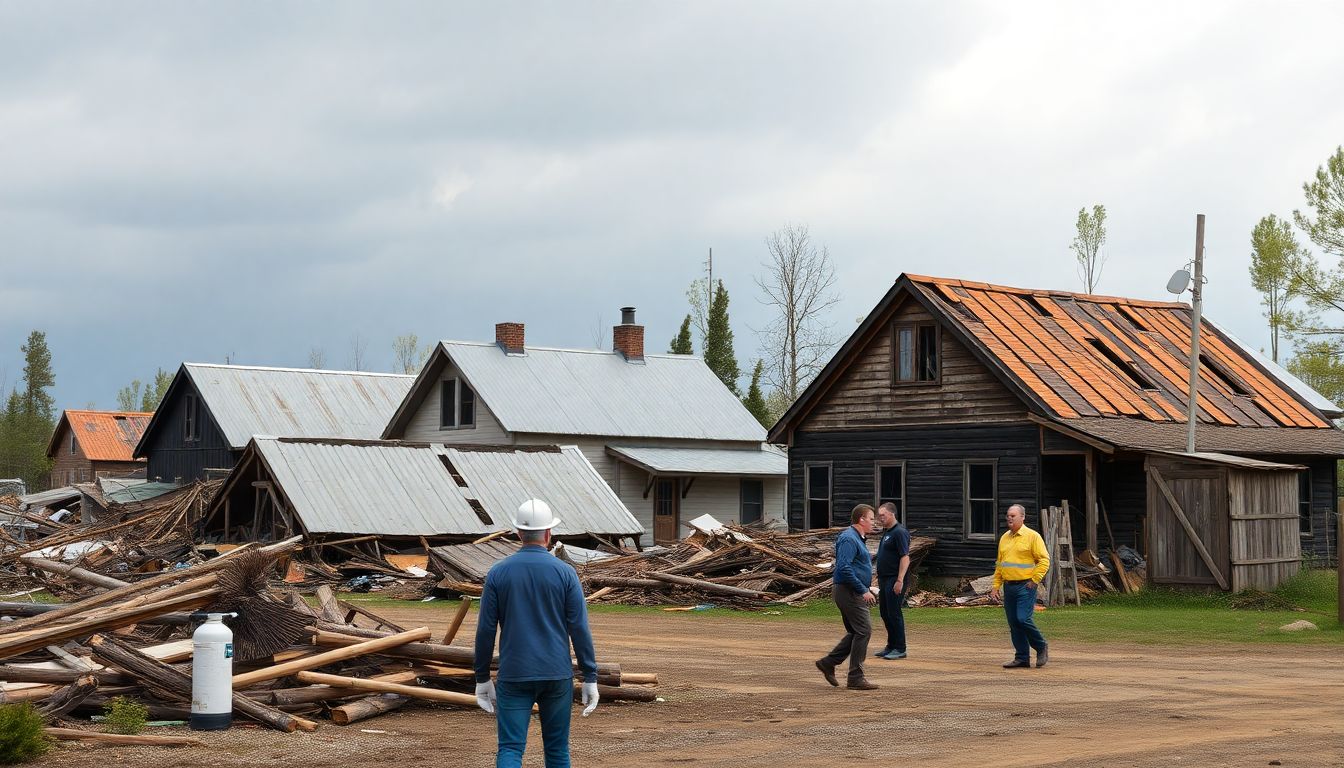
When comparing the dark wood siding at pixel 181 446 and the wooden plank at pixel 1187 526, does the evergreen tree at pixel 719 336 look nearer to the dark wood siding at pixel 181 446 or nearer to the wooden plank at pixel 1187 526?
the dark wood siding at pixel 181 446

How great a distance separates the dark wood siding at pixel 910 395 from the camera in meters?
31.1

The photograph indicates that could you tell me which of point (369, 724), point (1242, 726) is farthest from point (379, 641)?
point (1242, 726)

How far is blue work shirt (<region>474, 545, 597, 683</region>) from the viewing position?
342 inches

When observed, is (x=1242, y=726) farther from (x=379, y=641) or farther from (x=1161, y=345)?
(x=1161, y=345)

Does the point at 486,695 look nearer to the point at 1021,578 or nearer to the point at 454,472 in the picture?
the point at 1021,578

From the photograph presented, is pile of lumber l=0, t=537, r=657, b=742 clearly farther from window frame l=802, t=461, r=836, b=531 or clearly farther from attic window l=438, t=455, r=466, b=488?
attic window l=438, t=455, r=466, b=488

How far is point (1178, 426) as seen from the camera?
3164 centimetres

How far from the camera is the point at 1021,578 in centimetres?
1734

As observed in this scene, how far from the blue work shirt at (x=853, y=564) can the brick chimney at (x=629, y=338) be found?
3814 centimetres

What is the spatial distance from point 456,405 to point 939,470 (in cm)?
2051

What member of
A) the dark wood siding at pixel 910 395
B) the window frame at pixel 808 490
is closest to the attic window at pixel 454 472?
the window frame at pixel 808 490

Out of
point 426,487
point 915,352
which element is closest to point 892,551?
point 915,352

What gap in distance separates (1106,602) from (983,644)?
7.66m

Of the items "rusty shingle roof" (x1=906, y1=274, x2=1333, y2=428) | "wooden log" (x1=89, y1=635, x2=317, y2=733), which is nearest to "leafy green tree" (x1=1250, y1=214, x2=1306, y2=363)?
"rusty shingle roof" (x1=906, y1=274, x2=1333, y2=428)
